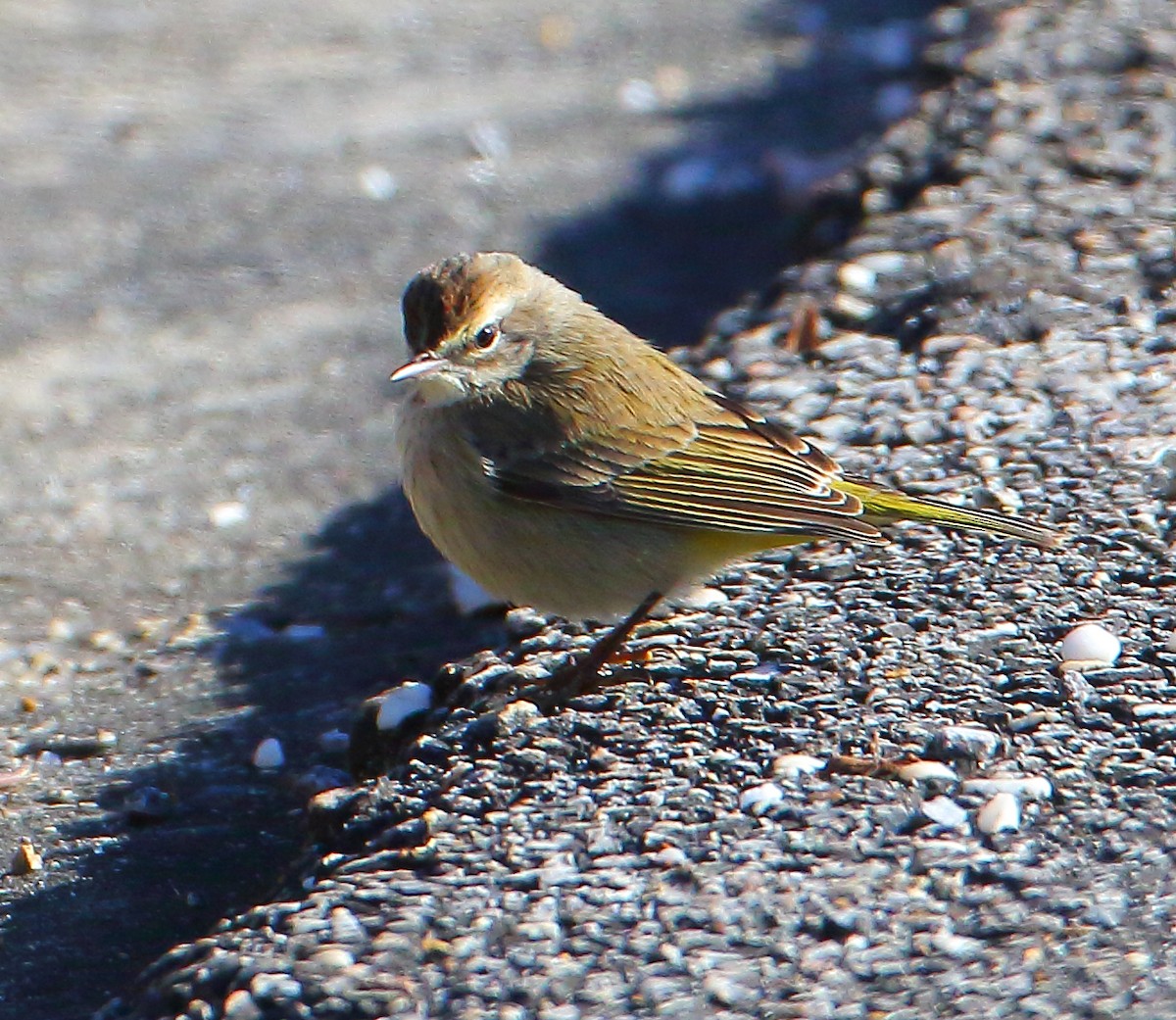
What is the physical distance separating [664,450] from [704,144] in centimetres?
400

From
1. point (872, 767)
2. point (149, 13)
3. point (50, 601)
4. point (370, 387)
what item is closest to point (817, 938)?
point (872, 767)

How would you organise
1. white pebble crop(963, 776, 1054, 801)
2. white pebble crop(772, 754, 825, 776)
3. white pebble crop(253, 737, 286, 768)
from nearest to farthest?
white pebble crop(963, 776, 1054, 801), white pebble crop(772, 754, 825, 776), white pebble crop(253, 737, 286, 768)

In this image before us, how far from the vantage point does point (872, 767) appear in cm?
347

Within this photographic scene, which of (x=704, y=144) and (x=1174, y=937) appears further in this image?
(x=704, y=144)

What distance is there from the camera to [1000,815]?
130 inches

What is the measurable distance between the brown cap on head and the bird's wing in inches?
14.8

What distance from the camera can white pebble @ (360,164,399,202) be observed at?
7676 millimetres

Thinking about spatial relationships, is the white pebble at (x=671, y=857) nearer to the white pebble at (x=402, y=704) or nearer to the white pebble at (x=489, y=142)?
the white pebble at (x=402, y=704)

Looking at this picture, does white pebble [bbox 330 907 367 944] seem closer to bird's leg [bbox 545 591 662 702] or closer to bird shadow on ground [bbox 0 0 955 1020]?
bird shadow on ground [bbox 0 0 955 1020]

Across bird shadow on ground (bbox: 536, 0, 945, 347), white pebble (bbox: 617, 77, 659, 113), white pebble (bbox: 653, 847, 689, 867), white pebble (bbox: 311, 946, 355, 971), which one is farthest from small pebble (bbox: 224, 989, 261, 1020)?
white pebble (bbox: 617, 77, 659, 113)

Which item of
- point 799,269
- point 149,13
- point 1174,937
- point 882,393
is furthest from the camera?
point 149,13

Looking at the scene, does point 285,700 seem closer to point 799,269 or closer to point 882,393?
point 882,393

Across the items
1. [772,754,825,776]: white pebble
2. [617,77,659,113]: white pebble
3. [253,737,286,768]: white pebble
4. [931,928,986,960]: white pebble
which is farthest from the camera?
[617,77,659,113]: white pebble

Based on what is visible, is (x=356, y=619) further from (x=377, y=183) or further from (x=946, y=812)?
(x=377, y=183)
